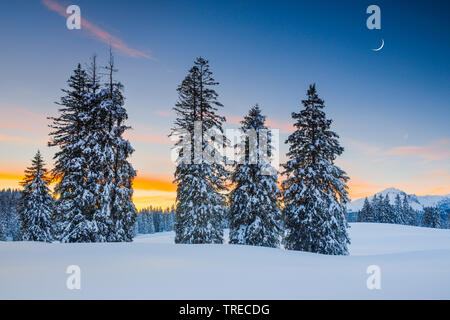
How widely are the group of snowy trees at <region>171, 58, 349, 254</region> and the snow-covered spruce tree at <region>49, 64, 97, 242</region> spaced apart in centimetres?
608

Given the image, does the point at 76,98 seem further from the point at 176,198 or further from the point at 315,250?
the point at 315,250

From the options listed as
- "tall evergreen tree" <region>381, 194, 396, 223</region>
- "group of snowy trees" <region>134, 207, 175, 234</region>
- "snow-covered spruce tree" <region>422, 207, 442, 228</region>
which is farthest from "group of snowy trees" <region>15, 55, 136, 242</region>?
"group of snowy trees" <region>134, 207, 175, 234</region>

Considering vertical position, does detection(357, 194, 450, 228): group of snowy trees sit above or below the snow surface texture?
below

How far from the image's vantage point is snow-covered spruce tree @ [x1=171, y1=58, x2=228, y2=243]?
61.6 feet

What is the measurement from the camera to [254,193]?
65.6ft

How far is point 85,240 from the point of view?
1634 centimetres

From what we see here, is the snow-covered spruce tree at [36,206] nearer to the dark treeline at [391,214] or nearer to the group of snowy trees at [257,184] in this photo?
the group of snowy trees at [257,184]

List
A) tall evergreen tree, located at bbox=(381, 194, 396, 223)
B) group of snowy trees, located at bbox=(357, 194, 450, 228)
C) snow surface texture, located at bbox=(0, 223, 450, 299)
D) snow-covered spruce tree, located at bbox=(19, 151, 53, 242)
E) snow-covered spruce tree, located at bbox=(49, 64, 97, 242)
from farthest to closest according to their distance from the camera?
group of snowy trees, located at bbox=(357, 194, 450, 228)
tall evergreen tree, located at bbox=(381, 194, 396, 223)
snow-covered spruce tree, located at bbox=(19, 151, 53, 242)
snow-covered spruce tree, located at bbox=(49, 64, 97, 242)
snow surface texture, located at bbox=(0, 223, 450, 299)

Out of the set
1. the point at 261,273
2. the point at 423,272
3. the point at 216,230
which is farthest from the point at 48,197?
the point at 423,272

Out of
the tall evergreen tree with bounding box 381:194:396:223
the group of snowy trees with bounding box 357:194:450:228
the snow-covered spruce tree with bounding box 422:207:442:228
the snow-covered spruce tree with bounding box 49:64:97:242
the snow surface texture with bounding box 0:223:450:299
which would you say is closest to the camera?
the snow surface texture with bounding box 0:223:450:299

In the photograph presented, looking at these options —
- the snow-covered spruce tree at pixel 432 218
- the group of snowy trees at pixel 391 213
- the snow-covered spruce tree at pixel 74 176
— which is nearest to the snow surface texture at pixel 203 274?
the snow-covered spruce tree at pixel 74 176

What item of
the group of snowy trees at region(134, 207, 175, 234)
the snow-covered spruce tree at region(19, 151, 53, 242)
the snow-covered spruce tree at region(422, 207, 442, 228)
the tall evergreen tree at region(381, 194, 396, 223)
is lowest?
the group of snowy trees at region(134, 207, 175, 234)

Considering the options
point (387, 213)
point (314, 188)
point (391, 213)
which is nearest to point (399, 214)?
point (391, 213)

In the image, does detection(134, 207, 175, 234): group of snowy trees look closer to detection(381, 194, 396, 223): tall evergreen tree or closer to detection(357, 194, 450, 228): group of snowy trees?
detection(357, 194, 450, 228): group of snowy trees
